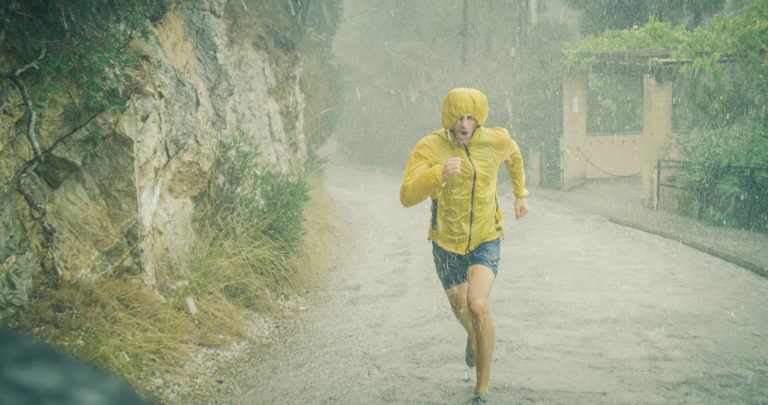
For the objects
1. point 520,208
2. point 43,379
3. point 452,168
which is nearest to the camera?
point 43,379

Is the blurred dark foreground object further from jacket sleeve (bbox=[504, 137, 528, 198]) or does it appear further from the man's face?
jacket sleeve (bbox=[504, 137, 528, 198])

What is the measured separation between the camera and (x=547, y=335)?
17.6 ft

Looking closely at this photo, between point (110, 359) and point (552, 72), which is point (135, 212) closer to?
point (110, 359)

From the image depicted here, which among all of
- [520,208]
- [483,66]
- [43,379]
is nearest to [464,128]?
[520,208]

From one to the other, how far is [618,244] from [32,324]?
8.29 m

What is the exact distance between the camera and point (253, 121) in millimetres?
10102

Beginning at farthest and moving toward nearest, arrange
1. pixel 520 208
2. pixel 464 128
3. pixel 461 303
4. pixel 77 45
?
pixel 520 208
pixel 461 303
pixel 77 45
pixel 464 128

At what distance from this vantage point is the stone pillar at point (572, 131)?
17578mm

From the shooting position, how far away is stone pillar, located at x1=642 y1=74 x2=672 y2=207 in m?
13.6

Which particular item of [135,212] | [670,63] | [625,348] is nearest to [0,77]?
[135,212]

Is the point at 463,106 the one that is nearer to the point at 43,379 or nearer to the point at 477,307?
the point at 477,307

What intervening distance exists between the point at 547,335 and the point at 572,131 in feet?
44.2

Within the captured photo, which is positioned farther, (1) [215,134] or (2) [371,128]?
(2) [371,128]

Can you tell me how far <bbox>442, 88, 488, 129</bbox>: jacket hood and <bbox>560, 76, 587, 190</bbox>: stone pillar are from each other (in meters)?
14.5
